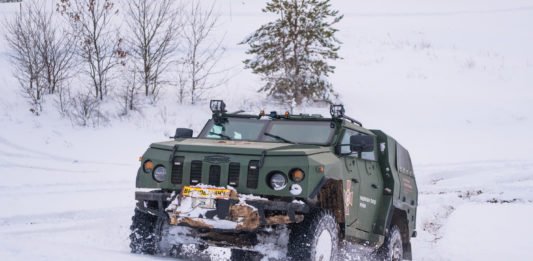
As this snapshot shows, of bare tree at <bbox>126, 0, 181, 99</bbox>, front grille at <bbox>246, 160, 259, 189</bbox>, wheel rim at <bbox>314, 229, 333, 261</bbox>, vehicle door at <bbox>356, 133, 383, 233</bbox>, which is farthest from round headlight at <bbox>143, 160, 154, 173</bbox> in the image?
bare tree at <bbox>126, 0, 181, 99</bbox>

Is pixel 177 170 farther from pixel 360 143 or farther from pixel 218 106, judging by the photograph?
pixel 360 143

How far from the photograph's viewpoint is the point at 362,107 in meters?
27.2

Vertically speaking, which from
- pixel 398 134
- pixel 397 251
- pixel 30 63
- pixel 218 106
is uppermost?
pixel 30 63

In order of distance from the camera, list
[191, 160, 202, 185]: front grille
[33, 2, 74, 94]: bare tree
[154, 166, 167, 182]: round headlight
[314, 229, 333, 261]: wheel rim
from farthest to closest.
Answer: [33, 2, 74, 94]: bare tree, [154, 166, 167, 182]: round headlight, [191, 160, 202, 185]: front grille, [314, 229, 333, 261]: wheel rim

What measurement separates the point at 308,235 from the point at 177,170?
1545 millimetres

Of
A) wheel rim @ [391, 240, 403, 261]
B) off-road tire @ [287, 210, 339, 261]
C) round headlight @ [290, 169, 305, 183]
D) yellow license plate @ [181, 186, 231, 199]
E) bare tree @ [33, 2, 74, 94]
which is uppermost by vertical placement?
bare tree @ [33, 2, 74, 94]

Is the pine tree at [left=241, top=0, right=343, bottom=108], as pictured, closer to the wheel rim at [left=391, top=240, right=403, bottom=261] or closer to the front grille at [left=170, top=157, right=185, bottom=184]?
the wheel rim at [left=391, top=240, right=403, bottom=261]

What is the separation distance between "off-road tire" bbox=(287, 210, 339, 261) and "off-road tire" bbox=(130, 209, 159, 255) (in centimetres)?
158

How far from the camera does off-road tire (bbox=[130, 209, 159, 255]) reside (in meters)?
8.07

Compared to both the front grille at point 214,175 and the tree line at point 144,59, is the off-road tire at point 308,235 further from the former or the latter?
the tree line at point 144,59

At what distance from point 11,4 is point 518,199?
2886cm

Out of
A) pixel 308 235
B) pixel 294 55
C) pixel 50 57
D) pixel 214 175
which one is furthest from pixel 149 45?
pixel 308 235

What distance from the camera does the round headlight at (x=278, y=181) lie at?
7.47 m

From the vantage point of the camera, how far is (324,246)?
25.0ft
